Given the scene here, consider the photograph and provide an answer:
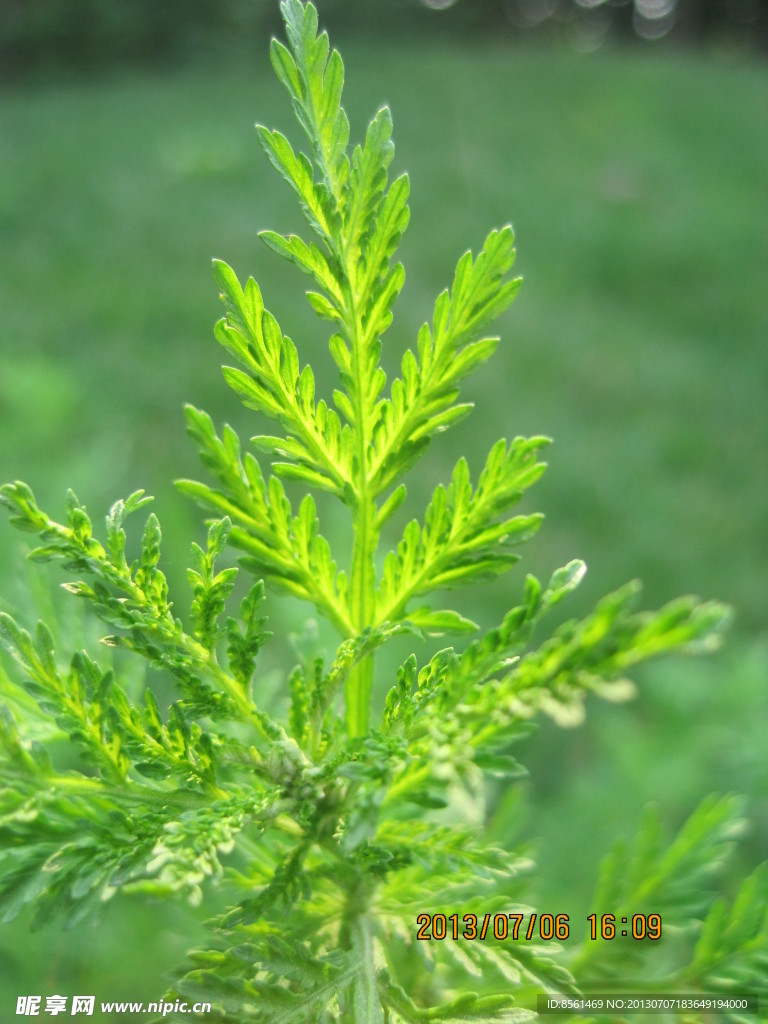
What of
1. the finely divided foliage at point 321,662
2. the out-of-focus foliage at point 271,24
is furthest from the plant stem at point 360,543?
the out-of-focus foliage at point 271,24

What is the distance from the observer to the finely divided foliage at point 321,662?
0.52m

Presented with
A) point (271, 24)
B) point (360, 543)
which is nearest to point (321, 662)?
point (360, 543)

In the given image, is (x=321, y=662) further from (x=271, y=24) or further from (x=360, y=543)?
(x=271, y=24)

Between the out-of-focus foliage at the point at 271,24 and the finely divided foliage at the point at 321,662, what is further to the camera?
the out-of-focus foliage at the point at 271,24

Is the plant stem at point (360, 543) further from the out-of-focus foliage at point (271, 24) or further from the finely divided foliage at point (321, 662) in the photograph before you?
the out-of-focus foliage at point (271, 24)

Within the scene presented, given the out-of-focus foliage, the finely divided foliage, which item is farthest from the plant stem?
the out-of-focus foliage

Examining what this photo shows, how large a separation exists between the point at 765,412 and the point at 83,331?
3.83 m

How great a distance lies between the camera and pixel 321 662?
0.62m

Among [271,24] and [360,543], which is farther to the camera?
[271,24]

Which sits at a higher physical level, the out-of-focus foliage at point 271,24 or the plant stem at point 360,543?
the out-of-focus foliage at point 271,24

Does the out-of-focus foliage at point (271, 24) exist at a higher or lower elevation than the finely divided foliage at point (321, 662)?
higher

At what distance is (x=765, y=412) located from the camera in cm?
509

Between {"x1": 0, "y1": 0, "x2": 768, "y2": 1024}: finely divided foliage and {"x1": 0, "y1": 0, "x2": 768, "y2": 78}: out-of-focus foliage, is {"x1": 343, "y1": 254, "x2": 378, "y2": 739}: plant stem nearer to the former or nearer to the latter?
{"x1": 0, "y1": 0, "x2": 768, "y2": 1024}: finely divided foliage

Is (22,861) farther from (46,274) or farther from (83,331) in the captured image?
(46,274)
